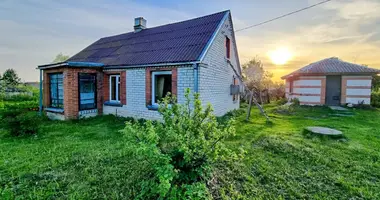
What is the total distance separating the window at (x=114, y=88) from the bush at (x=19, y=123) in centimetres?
352

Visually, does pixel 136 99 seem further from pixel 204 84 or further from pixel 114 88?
pixel 204 84

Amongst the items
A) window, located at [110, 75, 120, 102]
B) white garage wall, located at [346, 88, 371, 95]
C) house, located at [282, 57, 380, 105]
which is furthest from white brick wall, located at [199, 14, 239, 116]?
white garage wall, located at [346, 88, 371, 95]

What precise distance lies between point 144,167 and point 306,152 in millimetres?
3969

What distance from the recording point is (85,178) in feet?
11.0

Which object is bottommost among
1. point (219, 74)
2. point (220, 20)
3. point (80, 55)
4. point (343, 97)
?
point (343, 97)

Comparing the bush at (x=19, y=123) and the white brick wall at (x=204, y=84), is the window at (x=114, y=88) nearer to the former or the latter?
the white brick wall at (x=204, y=84)

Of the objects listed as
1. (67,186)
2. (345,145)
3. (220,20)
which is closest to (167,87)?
(220,20)

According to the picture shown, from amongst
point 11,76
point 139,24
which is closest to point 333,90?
point 139,24

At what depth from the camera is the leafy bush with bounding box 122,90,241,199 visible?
2.47 m

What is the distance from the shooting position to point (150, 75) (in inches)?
322

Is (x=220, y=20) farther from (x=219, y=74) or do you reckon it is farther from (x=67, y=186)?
(x=67, y=186)

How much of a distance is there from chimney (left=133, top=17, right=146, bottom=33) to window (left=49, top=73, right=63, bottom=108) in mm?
5759

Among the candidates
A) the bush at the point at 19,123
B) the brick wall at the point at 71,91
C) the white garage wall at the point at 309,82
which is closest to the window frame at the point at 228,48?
the brick wall at the point at 71,91

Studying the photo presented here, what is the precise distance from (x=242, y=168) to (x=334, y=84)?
14.3m
